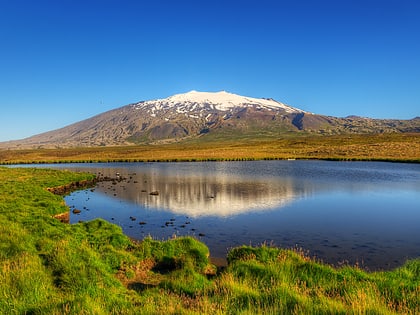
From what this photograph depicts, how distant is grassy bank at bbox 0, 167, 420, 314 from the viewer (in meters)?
9.29

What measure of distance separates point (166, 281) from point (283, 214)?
22.9 m

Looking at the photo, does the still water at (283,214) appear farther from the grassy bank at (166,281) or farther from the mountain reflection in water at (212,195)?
the grassy bank at (166,281)

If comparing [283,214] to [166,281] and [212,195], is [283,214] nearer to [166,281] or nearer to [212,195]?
[212,195]

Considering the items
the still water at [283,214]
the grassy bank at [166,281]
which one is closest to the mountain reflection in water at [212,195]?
the still water at [283,214]

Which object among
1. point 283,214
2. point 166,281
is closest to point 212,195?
point 283,214

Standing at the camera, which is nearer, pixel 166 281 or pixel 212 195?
pixel 166 281

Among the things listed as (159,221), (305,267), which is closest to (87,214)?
(159,221)

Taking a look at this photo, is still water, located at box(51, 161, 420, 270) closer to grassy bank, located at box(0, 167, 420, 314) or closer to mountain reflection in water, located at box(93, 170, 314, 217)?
mountain reflection in water, located at box(93, 170, 314, 217)

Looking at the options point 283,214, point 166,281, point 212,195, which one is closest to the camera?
point 166,281

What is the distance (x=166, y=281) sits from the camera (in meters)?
13.7

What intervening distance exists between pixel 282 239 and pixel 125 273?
13.8 metres

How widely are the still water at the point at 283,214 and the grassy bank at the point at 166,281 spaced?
5805 millimetres

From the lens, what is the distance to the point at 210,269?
17625 millimetres

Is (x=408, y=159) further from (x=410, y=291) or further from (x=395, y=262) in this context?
(x=410, y=291)
